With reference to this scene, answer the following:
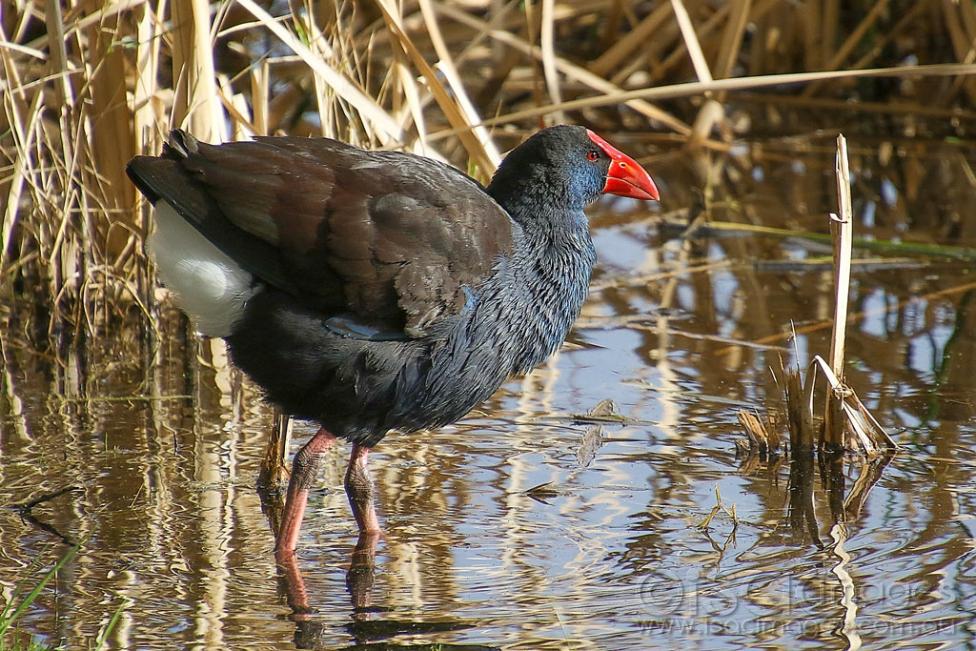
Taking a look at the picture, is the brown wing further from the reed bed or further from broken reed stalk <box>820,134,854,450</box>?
broken reed stalk <box>820,134,854,450</box>

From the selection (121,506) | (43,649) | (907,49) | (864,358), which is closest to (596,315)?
(864,358)

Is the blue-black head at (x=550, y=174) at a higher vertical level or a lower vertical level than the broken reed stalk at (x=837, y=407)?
higher

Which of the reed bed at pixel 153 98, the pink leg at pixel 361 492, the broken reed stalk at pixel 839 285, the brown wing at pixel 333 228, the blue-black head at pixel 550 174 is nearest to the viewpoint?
the brown wing at pixel 333 228

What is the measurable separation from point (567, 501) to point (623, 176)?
2.69ft

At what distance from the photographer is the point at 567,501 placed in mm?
3318

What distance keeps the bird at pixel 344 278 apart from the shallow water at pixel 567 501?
→ 27 centimetres

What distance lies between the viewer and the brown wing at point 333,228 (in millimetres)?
2951

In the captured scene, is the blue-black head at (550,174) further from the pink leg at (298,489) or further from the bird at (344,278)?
the pink leg at (298,489)

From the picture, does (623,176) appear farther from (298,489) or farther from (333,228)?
(298,489)

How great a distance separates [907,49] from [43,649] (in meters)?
6.06

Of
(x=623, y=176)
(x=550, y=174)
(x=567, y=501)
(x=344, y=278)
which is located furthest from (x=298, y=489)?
(x=623, y=176)

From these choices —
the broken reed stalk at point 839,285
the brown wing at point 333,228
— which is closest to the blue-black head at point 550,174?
the brown wing at point 333,228

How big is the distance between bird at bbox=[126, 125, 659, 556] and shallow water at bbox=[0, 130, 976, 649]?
270 millimetres

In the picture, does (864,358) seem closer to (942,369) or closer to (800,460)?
(942,369)
